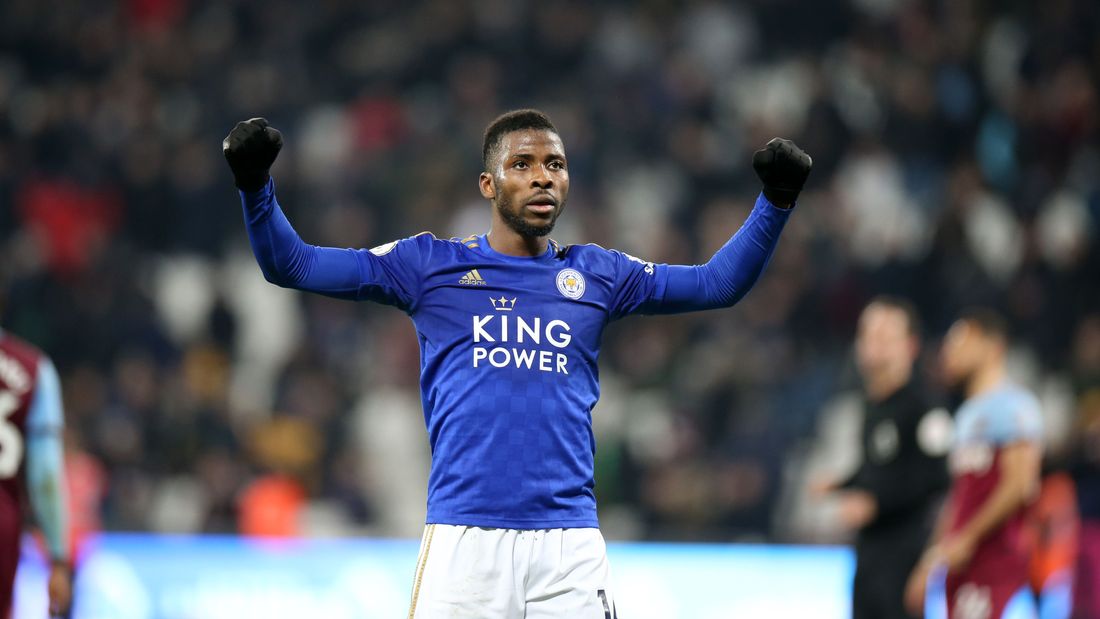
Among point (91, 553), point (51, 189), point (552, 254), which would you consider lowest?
point (91, 553)

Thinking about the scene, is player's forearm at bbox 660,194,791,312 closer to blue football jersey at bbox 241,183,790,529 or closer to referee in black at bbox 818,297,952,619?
blue football jersey at bbox 241,183,790,529

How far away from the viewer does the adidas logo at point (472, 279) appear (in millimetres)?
4367

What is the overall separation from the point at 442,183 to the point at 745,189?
2730mm

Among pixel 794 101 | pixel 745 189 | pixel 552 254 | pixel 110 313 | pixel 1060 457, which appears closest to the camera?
pixel 552 254

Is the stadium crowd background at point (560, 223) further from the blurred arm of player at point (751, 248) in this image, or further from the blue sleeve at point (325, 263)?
the blue sleeve at point (325, 263)

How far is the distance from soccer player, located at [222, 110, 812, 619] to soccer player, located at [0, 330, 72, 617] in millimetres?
1796

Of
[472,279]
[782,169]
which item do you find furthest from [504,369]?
[782,169]

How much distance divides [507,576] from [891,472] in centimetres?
390

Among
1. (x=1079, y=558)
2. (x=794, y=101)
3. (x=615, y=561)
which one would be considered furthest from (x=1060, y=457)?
(x=794, y=101)

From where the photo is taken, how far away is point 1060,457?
10641mm

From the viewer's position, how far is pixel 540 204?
438 cm

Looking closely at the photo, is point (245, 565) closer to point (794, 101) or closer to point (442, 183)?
point (442, 183)

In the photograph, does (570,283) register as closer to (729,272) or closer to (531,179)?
(531,179)

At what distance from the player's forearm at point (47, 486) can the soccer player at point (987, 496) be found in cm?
404
